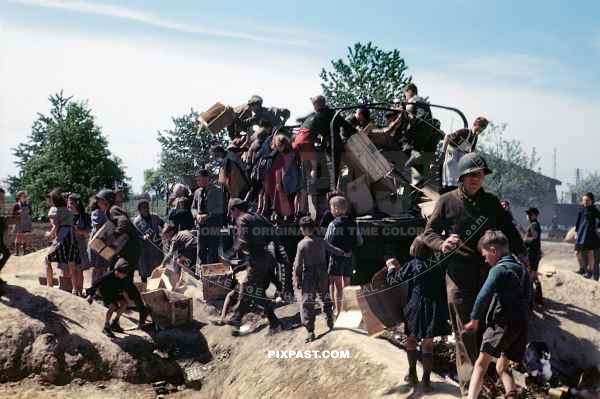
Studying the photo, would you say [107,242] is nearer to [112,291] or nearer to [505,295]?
[112,291]

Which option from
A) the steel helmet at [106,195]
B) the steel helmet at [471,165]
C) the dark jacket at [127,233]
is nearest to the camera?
the steel helmet at [471,165]

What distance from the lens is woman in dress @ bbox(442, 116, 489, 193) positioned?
8102 millimetres

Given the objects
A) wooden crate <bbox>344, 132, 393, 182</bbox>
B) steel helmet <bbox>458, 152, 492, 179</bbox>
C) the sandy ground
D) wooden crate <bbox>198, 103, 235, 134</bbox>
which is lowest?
the sandy ground

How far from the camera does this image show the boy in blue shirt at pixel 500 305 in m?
4.75

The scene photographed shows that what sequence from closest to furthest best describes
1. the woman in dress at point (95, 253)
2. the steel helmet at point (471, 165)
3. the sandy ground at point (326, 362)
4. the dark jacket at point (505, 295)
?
the dark jacket at point (505, 295) → the steel helmet at point (471, 165) → the sandy ground at point (326, 362) → the woman in dress at point (95, 253)

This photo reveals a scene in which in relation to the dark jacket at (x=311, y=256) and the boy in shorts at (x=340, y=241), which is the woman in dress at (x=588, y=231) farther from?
the dark jacket at (x=311, y=256)

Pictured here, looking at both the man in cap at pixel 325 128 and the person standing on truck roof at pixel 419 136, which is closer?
the man in cap at pixel 325 128

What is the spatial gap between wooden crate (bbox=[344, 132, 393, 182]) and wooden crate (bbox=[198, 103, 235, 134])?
297 centimetres

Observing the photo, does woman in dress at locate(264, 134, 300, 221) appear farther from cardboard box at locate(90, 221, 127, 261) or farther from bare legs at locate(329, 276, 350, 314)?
cardboard box at locate(90, 221, 127, 261)

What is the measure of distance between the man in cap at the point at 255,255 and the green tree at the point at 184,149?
7.08 m

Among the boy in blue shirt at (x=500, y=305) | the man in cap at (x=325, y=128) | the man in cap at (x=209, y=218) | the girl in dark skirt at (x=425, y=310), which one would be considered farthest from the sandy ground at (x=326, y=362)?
the man in cap at (x=325, y=128)

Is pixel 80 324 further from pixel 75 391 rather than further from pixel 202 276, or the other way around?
pixel 202 276

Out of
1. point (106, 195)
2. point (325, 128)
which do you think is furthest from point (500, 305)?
point (106, 195)

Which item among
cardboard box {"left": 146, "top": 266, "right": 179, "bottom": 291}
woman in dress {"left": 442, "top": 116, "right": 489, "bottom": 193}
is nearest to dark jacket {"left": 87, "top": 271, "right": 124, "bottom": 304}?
cardboard box {"left": 146, "top": 266, "right": 179, "bottom": 291}
